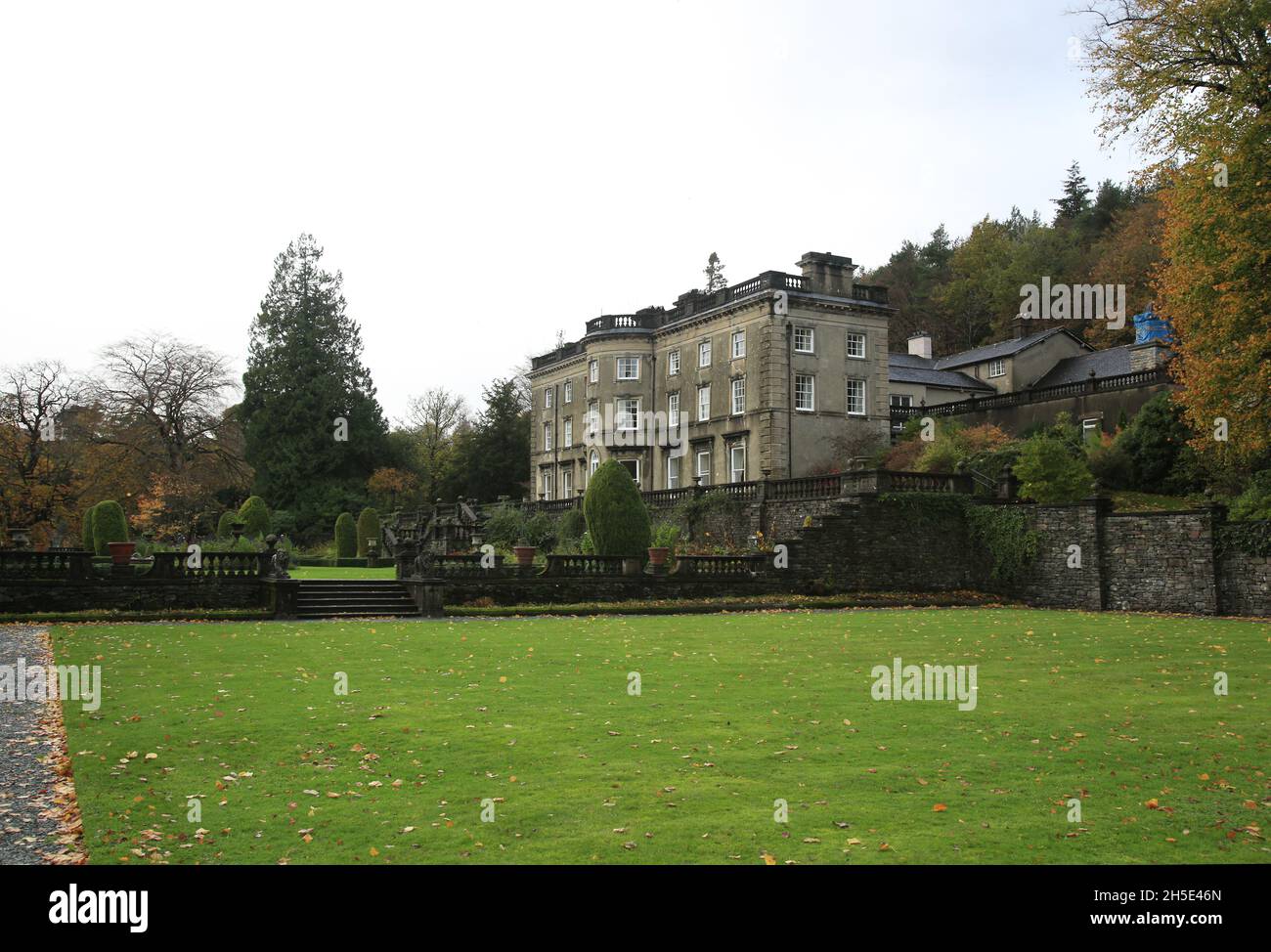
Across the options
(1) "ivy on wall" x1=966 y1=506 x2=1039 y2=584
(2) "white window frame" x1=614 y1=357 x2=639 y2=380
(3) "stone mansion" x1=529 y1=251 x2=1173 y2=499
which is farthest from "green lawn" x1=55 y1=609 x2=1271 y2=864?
(2) "white window frame" x1=614 y1=357 x2=639 y2=380

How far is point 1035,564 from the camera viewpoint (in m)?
30.1

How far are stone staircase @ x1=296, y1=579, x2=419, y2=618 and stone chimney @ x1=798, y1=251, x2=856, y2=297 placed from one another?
2776 cm

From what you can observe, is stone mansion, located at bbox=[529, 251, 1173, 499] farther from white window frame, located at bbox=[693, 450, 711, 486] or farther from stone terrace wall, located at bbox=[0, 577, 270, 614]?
stone terrace wall, located at bbox=[0, 577, 270, 614]

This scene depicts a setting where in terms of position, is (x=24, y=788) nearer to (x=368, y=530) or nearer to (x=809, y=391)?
(x=809, y=391)

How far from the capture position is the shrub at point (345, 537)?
173 ft

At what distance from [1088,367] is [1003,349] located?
5323mm

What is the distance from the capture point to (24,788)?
7.86m

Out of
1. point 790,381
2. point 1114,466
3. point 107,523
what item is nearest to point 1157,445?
point 1114,466

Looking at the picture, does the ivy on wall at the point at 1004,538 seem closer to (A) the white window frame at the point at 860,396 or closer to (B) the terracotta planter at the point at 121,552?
(A) the white window frame at the point at 860,396

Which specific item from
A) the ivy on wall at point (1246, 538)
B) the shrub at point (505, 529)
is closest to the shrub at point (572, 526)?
the shrub at point (505, 529)

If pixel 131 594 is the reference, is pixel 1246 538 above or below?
above

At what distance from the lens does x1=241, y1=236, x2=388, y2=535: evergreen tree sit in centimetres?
6278

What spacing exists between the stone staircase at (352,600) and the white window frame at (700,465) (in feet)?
82.1
